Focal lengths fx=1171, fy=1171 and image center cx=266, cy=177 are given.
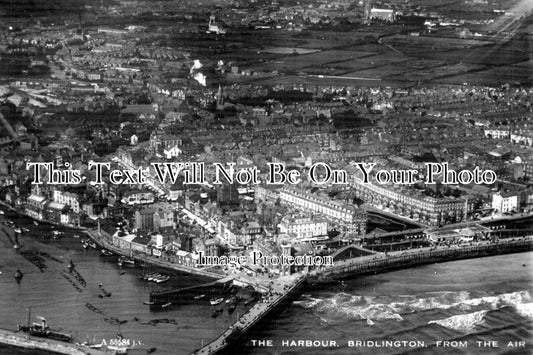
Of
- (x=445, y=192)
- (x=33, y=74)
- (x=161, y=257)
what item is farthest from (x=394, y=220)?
(x=33, y=74)

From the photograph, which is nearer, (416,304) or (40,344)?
(40,344)

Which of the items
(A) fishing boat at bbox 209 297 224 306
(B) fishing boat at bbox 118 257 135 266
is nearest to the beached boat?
(B) fishing boat at bbox 118 257 135 266

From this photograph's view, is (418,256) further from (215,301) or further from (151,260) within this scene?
(151,260)

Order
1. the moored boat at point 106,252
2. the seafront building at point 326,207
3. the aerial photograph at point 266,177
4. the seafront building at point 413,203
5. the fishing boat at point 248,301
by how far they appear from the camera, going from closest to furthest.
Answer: the aerial photograph at point 266,177
the fishing boat at point 248,301
the moored boat at point 106,252
the seafront building at point 326,207
the seafront building at point 413,203

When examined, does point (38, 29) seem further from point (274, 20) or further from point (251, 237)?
point (251, 237)

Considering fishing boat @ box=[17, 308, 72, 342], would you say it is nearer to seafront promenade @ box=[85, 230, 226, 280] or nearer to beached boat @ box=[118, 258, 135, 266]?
beached boat @ box=[118, 258, 135, 266]

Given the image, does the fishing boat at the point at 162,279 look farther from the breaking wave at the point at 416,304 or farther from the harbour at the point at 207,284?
the breaking wave at the point at 416,304

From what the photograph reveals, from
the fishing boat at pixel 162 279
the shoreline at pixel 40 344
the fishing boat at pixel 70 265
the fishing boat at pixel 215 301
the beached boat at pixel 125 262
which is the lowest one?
the shoreline at pixel 40 344

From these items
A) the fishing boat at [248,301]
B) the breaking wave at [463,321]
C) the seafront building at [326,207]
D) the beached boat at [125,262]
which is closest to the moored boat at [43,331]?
the beached boat at [125,262]

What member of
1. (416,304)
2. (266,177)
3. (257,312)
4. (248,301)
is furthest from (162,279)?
(416,304)

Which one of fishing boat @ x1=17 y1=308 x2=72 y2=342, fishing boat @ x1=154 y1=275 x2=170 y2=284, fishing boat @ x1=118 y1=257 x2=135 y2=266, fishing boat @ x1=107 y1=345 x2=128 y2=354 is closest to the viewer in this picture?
fishing boat @ x1=107 y1=345 x2=128 y2=354
